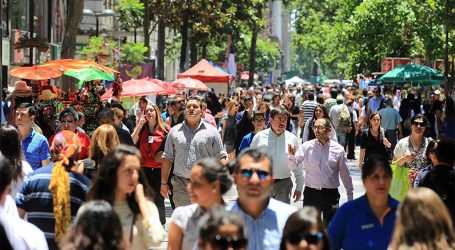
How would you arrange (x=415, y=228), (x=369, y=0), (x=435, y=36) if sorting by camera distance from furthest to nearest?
(x=369, y=0)
(x=435, y=36)
(x=415, y=228)

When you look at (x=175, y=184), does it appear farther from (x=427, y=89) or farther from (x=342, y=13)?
(x=342, y=13)

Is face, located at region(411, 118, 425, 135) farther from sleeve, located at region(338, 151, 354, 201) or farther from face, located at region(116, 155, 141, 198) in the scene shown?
face, located at region(116, 155, 141, 198)

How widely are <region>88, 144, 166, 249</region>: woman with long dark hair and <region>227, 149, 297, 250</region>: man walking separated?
0.66 metres

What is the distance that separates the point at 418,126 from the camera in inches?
498

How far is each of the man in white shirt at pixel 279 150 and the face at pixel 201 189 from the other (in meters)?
5.88

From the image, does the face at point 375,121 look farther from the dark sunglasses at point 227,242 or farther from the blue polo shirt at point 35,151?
the dark sunglasses at point 227,242

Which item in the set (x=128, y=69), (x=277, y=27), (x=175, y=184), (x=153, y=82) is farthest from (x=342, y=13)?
(x=277, y=27)

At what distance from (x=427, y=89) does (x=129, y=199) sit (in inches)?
1691

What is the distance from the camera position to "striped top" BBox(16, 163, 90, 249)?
7973 millimetres

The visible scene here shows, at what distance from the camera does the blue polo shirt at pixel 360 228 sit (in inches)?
290

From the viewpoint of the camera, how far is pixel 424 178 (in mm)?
9992

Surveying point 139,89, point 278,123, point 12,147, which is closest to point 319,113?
point 278,123

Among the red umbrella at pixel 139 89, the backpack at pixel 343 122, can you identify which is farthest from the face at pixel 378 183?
the backpack at pixel 343 122

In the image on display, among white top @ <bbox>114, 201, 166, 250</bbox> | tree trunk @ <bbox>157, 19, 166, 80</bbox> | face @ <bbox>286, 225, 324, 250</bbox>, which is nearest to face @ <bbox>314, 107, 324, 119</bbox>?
white top @ <bbox>114, 201, 166, 250</bbox>
